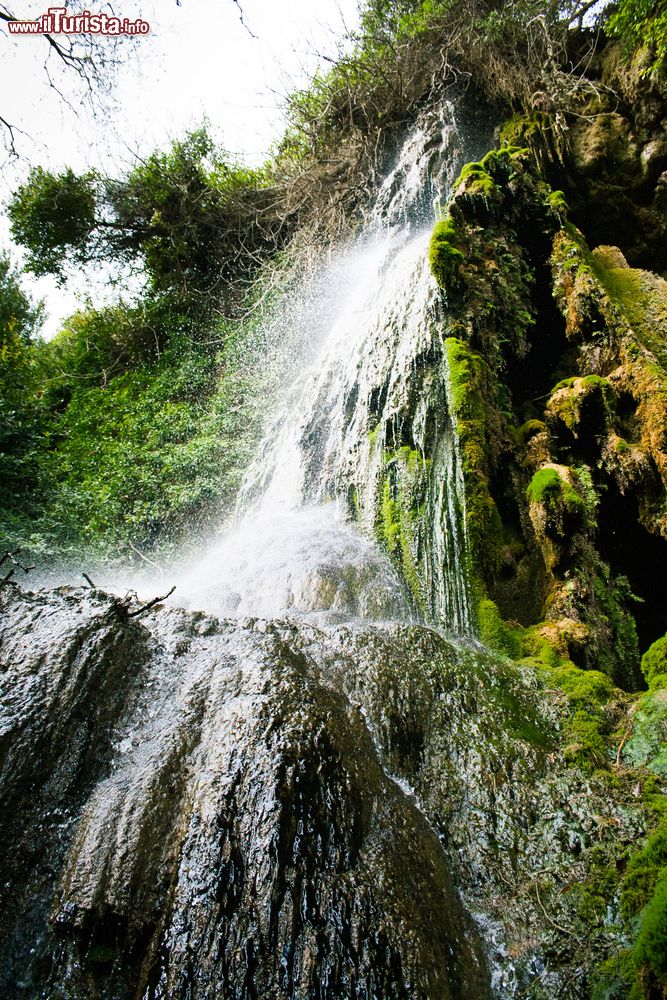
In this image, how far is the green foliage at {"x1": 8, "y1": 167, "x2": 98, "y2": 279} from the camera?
36.4 ft

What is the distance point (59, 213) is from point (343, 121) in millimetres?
6197

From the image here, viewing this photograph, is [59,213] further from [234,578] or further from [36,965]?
[36,965]

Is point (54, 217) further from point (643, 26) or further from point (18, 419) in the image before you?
point (643, 26)

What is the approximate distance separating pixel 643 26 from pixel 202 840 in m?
10.0

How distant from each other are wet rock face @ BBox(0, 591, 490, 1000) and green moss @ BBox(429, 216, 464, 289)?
4638 mm

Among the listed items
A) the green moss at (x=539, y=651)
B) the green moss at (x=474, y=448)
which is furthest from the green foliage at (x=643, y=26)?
the green moss at (x=539, y=651)

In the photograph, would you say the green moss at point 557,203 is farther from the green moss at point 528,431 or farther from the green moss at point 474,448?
the green moss at point 528,431

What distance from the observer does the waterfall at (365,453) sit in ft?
14.9

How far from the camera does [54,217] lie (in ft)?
37.4

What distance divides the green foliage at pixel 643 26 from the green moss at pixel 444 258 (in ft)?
13.3

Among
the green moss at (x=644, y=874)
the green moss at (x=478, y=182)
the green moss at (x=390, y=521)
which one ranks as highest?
the green moss at (x=478, y=182)

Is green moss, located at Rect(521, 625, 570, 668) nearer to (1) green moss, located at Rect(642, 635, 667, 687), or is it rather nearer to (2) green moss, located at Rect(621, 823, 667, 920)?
(1) green moss, located at Rect(642, 635, 667, 687)

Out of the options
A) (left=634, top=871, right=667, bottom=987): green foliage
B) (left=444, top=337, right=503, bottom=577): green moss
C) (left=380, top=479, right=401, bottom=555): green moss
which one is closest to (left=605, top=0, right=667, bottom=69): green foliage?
(left=444, top=337, right=503, bottom=577): green moss

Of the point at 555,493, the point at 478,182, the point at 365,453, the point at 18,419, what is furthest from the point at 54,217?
the point at 555,493
